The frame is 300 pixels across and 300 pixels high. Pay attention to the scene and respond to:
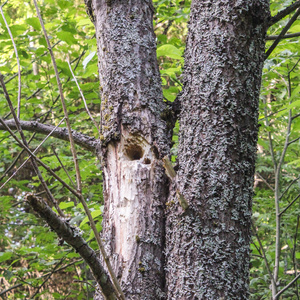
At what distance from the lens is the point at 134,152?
132cm

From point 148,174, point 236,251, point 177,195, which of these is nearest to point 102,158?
point 148,174

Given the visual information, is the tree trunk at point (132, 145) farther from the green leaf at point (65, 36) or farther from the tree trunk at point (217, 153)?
the green leaf at point (65, 36)

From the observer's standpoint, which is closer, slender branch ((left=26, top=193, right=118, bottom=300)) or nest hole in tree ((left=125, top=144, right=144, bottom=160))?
slender branch ((left=26, top=193, right=118, bottom=300))

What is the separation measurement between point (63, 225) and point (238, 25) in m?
0.97

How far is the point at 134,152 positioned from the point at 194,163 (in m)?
0.35

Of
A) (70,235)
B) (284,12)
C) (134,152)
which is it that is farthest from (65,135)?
(284,12)

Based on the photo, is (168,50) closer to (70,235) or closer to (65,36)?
(65,36)

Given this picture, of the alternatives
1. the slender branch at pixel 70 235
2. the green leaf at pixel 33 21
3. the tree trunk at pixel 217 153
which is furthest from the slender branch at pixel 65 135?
the green leaf at pixel 33 21

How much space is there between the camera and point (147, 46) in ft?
4.58

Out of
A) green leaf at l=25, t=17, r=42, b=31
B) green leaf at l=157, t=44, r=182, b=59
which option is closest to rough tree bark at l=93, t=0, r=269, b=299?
green leaf at l=157, t=44, r=182, b=59

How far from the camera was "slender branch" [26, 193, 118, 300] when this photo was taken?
66 centimetres

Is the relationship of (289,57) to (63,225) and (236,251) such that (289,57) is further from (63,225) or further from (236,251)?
(63,225)

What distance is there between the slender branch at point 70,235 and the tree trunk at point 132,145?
29 centimetres

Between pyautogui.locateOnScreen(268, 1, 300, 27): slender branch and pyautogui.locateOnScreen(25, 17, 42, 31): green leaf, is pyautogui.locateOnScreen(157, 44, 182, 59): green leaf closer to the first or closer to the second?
pyautogui.locateOnScreen(268, 1, 300, 27): slender branch
